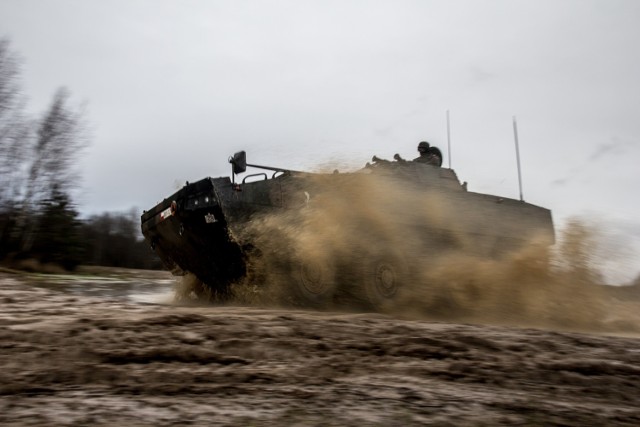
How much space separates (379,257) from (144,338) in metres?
4.68

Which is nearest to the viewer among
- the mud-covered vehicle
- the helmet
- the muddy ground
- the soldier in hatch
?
the muddy ground

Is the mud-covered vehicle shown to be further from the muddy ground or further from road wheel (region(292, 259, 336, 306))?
the muddy ground

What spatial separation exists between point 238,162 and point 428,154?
4188mm

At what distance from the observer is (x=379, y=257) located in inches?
287

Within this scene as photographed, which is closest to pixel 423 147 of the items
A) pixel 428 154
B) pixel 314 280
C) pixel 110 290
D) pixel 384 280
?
pixel 428 154

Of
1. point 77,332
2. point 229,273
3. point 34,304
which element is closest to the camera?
point 77,332

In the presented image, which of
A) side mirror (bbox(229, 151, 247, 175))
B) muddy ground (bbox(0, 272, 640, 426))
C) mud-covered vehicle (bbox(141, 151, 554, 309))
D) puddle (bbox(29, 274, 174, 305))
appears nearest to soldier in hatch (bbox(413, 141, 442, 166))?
mud-covered vehicle (bbox(141, 151, 554, 309))

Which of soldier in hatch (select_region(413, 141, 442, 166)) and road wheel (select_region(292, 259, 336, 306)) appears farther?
soldier in hatch (select_region(413, 141, 442, 166))

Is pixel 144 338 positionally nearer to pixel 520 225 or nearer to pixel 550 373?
pixel 550 373

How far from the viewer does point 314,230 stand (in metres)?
6.94

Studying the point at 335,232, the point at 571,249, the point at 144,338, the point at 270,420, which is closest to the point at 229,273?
the point at 335,232

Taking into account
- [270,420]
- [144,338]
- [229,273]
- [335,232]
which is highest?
[335,232]

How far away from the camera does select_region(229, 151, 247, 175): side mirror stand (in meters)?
6.90

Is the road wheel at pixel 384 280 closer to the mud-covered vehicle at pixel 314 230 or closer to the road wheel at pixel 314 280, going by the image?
the mud-covered vehicle at pixel 314 230
